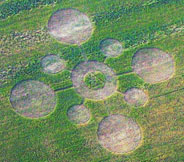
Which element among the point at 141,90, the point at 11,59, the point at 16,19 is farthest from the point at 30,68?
the point at 141,90

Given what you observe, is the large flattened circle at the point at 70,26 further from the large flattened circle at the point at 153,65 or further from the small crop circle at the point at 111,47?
the large flattened circle at the point at 153,65

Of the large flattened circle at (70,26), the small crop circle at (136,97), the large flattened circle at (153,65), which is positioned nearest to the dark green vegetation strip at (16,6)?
the large flattened circle at (70,26)

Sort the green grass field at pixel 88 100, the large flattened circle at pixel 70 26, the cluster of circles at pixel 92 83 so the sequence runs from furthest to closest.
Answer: the large flattened circle at pixel 70 26, the cluster of circles at pixel 92 83, the green grass field at pixel 88 100

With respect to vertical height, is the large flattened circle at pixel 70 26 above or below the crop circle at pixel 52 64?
above

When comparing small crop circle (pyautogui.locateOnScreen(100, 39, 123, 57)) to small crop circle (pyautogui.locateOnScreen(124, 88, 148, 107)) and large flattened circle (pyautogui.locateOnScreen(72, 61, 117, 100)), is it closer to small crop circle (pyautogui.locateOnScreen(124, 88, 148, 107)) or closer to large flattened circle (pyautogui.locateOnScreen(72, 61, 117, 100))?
large flattened circle (pyautogui.locateOnScreen(72, 61, 117, 100))

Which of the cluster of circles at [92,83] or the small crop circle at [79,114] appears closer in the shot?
the cluster of circles at [92,83]

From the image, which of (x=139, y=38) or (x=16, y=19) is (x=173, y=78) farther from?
(x=16, y=19)
